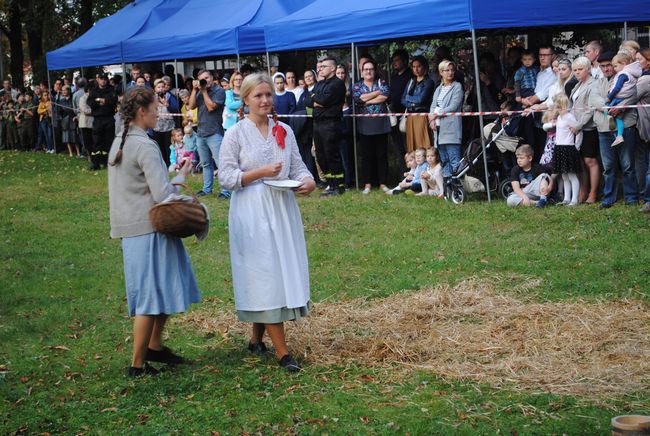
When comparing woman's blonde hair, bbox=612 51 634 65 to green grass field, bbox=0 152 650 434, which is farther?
woman's blonde hair, bbox=612 51 634 65

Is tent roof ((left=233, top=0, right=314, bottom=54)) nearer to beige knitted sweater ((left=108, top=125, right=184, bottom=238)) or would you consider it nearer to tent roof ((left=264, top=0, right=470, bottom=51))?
tent roof ((left=264, top=0, right=470, bottom=51))

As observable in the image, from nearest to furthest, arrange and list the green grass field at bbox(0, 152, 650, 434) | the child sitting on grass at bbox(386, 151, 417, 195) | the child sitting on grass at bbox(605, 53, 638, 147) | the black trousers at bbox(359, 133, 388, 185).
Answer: the green grass field at bbox(0, 152, 650, 434) < the child sitting on grass at bbox(605, 53, 638, 147) < the child sitting on grass at bbox(386, 151, 417, 195) < the black trousers at bbox(359, 133, 388, 185)

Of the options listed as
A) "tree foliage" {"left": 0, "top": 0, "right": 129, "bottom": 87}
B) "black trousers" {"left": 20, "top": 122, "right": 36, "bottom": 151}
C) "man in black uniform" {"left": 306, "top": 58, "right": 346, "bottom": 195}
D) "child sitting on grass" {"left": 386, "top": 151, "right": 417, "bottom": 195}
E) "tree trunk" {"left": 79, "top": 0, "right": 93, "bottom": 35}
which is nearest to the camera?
"child sitting on grass" {"left": 386, "top": 151, "right": 417, "bottom": 195}

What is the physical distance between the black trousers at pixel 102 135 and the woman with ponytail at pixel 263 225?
14.9 meters

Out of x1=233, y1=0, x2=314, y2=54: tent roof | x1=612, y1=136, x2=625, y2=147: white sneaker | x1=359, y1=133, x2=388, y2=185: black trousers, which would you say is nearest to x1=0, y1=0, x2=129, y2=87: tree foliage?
x1=233, y1=0, x2=314, y2=54: tent roof

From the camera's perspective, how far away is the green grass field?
18.9ft

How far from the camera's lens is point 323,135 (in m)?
15.6

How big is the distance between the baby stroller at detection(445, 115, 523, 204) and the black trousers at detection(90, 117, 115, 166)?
9.69 meters

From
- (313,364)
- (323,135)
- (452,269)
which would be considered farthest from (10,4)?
(313,364)

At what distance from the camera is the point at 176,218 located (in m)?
6.36

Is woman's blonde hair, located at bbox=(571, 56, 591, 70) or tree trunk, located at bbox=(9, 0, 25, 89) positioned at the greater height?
tree trunk, located at bbox=(9, 0, 25, 89)

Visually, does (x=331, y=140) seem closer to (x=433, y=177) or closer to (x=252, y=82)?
(x=433, y=177)

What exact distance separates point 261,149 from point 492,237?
16.4 ft

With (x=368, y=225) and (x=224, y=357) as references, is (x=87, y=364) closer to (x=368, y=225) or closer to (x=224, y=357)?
(x=224, y=357)
